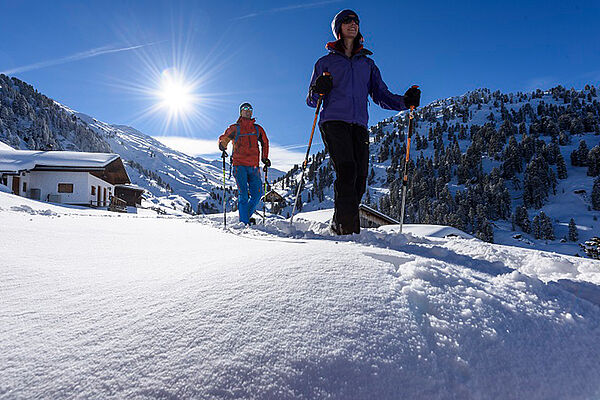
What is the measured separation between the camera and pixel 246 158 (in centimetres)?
583

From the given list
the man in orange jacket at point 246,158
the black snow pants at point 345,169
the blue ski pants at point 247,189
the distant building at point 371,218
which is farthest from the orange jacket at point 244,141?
the distant building at point 371,218

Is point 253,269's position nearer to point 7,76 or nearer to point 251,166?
point 251,166

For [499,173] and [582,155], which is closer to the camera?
[499,173]

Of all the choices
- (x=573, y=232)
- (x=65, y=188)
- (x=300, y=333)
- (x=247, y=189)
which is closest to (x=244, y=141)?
(x=247, y=189)

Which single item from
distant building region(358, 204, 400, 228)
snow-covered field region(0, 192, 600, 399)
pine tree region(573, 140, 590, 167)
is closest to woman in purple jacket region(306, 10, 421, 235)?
snow-covered field region(0, 192, 600, 399)

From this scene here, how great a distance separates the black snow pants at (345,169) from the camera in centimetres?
328

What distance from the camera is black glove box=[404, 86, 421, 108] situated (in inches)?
141

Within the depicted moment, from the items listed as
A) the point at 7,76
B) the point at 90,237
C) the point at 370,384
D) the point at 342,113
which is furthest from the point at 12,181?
the point at 7,76

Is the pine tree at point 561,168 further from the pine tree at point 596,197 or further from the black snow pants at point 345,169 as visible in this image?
the black snow pants at point 345,169

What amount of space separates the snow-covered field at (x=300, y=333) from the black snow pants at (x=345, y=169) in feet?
6.02

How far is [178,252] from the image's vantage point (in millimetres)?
2188

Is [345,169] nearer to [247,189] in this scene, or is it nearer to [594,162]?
[247,189]

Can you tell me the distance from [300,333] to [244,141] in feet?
17.7

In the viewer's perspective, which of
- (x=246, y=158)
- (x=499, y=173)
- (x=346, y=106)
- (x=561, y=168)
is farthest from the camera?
(x=561, y=168)
